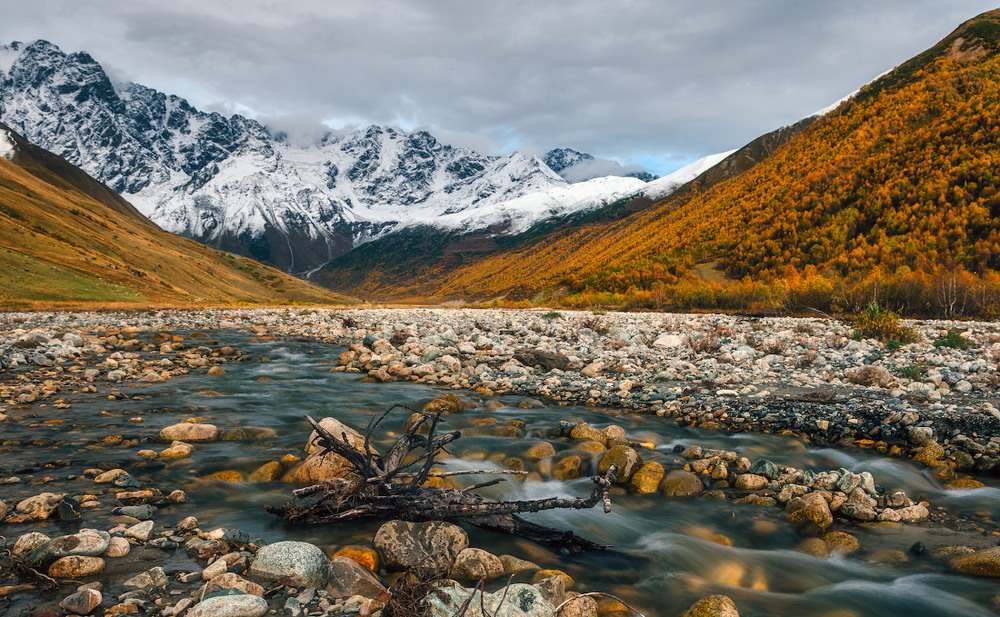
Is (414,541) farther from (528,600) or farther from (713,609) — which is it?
(713,609)

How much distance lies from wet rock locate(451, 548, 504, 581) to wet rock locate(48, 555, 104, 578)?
3025 millimetres

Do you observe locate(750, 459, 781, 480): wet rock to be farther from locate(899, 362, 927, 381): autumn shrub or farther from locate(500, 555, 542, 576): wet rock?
locate(899, 362, 927, 381): autumn shrub

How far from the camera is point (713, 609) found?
3.86m

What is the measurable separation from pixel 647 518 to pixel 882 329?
16859 mm

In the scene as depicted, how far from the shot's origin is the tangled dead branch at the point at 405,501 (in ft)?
14.6

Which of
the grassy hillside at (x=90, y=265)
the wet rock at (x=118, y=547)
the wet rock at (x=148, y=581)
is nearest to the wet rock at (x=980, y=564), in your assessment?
the wet rock at (x=148, y=581)

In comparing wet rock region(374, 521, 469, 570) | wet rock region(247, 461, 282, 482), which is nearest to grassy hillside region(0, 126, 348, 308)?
wet rock region(247, 461, 282, 482)

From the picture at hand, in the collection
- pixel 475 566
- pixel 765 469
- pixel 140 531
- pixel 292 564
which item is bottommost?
pixel 765 469

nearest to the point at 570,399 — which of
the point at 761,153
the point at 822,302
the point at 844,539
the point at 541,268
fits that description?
the point at 844,539

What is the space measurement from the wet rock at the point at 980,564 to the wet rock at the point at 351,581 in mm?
5749

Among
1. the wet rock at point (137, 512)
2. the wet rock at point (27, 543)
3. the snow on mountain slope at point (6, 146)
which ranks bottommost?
the wet rock at point (137, 512)

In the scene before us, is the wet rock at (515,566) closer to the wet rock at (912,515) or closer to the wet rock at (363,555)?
the wet rock at (363,555)

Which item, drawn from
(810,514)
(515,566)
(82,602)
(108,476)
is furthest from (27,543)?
(810,514)

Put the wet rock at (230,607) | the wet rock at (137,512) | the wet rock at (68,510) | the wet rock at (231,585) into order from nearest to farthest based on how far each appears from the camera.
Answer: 1. the wet rock at (230,607)
2. the wet rock at (231,585)
3. the wet rock at (68,510)
4. the wet rock at (137,512)
